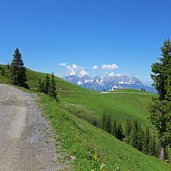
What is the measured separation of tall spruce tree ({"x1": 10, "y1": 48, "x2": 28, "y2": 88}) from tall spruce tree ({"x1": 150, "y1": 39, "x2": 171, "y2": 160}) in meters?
56.8

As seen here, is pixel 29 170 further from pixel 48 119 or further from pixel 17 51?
pixel 17 51

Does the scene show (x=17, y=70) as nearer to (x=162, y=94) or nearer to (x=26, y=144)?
(x=162, y=94)

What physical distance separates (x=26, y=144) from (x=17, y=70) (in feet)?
255

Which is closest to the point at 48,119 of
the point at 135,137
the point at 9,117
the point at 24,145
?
the point at 9,117

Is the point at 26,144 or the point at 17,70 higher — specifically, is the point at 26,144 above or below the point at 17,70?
below

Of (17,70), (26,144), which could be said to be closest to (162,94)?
(26,144)

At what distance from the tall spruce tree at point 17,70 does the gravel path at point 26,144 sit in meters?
66.6

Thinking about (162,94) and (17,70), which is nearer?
(162,94)

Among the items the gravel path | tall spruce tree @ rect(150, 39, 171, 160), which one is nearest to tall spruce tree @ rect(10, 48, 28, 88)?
tall spruce tree @ rect(150, 39, 171, 160)

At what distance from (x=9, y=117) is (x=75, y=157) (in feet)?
39.5

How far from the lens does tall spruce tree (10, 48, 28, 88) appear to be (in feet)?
306

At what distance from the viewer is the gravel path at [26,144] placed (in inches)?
568

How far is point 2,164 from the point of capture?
14.2 metres

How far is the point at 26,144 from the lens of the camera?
1802 cm
